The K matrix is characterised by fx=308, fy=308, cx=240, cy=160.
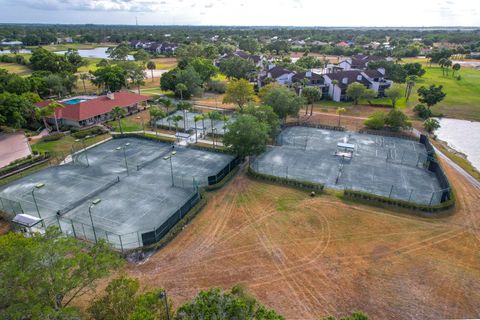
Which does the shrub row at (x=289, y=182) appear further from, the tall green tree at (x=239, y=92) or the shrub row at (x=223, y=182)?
the tall green tree at (x=239, y=92)

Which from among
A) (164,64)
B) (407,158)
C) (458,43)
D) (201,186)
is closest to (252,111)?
Result: (201,186)

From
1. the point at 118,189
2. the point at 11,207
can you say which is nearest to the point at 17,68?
the point at 11,207

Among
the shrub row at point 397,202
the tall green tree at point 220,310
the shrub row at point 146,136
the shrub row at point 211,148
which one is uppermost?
the tall green tree at point 220,310

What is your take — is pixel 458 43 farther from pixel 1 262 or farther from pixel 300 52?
pixel 1 262

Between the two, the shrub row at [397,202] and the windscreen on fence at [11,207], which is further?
the shrub row at [397,202]

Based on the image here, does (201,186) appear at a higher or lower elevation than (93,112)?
lower

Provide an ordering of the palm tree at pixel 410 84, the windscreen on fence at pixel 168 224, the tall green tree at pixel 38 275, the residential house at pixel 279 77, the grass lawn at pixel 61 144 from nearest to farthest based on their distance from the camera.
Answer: the tall green tree at pixel 38 275 → the windscreen on fence at pixel 168 224 → the grass lawn at pixel 61 144 → the palm tree at pixel 410 84 → the residential house at pixel 279 77

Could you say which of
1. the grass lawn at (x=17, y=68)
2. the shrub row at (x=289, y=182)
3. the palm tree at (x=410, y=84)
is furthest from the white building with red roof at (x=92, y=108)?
the palm tree at (x=410, y=84)
